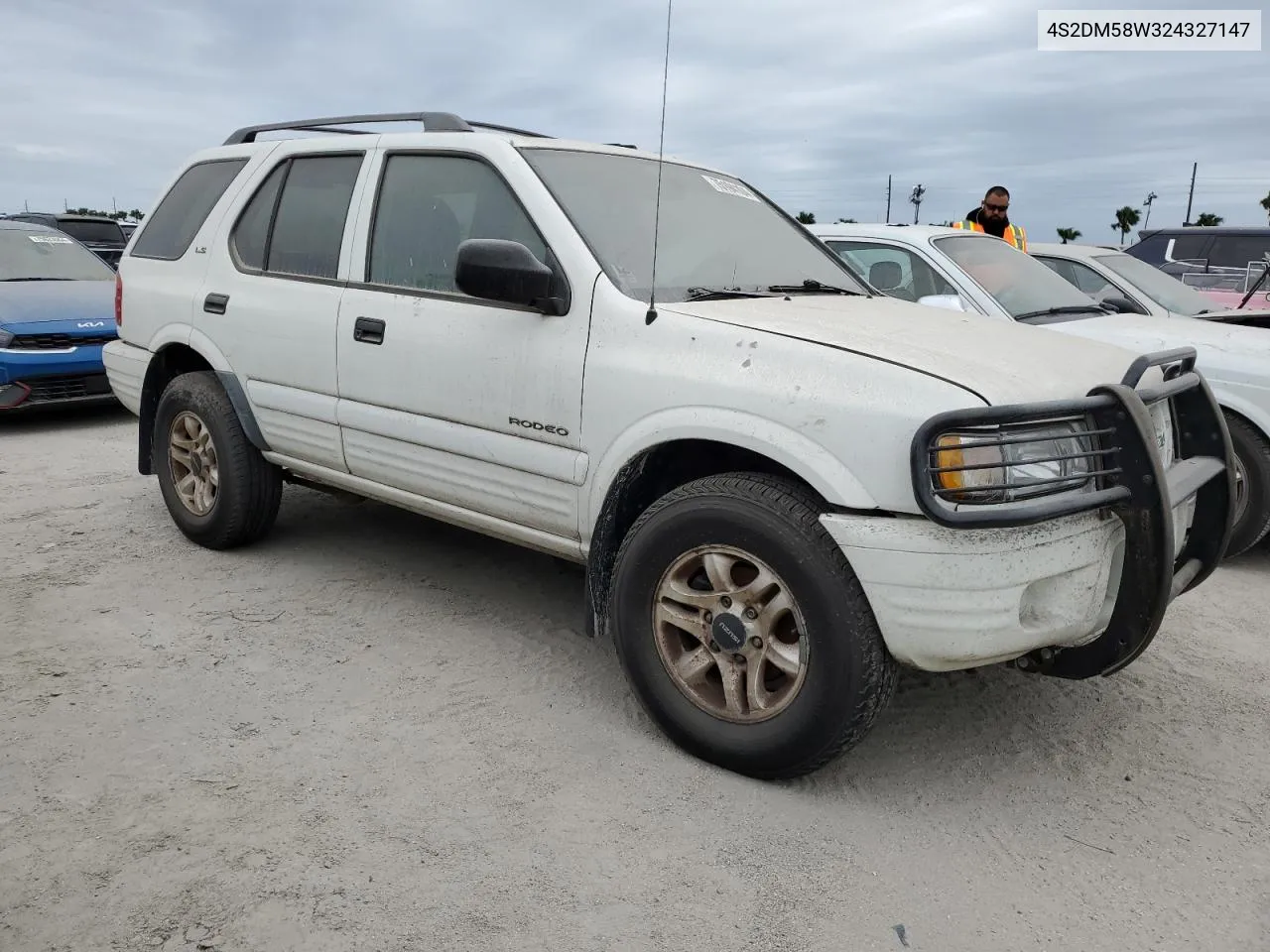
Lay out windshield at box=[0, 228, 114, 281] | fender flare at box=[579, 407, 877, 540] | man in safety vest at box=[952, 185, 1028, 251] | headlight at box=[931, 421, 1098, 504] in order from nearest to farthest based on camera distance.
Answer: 1. headlight at box=[931, 421, 1098, 504]
2. fender flare at box=[579, 407, 877, 540]
3. man in safety vest at box=[952, 185, 1028, 251]
4. windshield at box=[0, 228, 114, 281]

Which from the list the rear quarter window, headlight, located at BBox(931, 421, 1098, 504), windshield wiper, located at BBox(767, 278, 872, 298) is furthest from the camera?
the rear quarter window

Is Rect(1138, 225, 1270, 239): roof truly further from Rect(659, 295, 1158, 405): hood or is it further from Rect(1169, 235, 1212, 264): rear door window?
Rect(659, 295, 1158, 405): hood

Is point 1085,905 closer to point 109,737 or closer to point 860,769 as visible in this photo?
point 860,769

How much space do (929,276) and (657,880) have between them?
13.7 ft

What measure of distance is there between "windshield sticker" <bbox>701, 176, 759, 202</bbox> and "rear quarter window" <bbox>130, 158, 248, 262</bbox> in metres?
2.17

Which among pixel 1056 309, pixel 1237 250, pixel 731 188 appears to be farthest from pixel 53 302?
pixel 1237 250

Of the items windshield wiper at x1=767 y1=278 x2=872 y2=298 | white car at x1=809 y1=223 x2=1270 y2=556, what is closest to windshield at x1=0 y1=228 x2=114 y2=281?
white car at x1=809 y1=223 x2=1270 y2=556

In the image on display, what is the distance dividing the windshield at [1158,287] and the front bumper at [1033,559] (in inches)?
161

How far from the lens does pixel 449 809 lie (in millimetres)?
2779

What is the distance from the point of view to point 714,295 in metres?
3.38

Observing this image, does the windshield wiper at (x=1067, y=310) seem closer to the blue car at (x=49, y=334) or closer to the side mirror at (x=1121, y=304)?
the side mirror at (x=1121, y=304)

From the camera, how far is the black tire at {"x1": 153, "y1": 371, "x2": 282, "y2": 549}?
456 centimetres

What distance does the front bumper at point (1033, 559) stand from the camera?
2.53m

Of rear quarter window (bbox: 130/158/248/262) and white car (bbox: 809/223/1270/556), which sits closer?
rear quarter window (bbox: 130/158/248/262)
